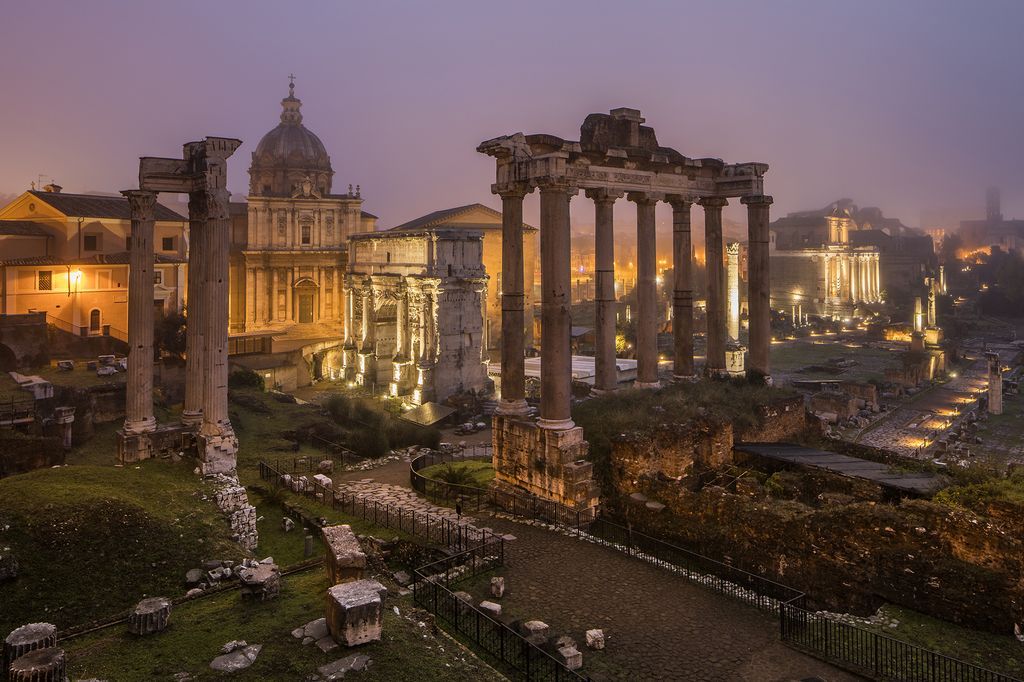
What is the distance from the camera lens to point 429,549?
42.3 feet

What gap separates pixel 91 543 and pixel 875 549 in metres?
11.9

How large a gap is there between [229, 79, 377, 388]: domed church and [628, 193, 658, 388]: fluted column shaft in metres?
31.7

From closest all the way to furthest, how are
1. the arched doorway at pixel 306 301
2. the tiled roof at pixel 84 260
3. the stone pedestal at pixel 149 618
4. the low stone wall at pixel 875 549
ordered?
the stone pedestal at pixel 149 618 → the low stone wall at pixel 875 549 → the tiled roof at pixel 84 260 → the arched doorway at pixel 306 301

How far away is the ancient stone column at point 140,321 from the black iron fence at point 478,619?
28.1 ft

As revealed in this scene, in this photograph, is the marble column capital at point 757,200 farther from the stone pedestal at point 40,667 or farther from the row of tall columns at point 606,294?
the stone pedestal at point 40,667

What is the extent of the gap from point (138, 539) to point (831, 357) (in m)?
52.9

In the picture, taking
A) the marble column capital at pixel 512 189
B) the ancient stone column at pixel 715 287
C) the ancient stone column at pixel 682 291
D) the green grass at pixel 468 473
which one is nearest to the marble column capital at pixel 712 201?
the ancient stone column at pixel 715 287

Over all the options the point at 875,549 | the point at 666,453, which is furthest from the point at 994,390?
the point at 875,549

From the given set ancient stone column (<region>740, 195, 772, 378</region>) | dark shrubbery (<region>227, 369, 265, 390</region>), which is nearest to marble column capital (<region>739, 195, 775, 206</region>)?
ancient stone column (<region>740, 195, 772, 378</region>)

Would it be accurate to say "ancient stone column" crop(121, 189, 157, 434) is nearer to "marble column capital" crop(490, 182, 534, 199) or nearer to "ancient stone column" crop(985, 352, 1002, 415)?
"marble column capital" crop(490, 182, 534, 199)

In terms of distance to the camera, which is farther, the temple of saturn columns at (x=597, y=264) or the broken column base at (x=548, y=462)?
the temple of saturn columns at (x=597, y=264)

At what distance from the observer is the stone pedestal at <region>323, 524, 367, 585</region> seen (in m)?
9.60

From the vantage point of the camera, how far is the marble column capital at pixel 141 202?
1602 cm

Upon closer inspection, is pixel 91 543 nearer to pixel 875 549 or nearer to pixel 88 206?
pixel 875 549
